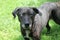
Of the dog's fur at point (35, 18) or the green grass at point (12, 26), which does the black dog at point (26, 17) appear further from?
the green grass at point (12, 26)

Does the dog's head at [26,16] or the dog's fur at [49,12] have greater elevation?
the dog's head at [26,16]

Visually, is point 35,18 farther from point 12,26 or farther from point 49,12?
point 12,26

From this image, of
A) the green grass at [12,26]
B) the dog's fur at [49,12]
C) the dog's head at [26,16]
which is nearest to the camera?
the dog's head at [26,16]

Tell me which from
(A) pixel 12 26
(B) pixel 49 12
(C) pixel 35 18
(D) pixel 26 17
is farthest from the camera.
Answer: (A) pixel 12 26

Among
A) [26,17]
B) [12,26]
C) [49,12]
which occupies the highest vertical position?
[26,17]

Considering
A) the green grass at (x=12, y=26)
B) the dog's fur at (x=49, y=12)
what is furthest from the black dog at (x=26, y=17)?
the green grass at (x=12, y=26)

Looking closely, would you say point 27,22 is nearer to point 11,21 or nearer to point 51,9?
point 51,9

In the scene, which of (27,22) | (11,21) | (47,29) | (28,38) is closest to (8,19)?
(11,21)

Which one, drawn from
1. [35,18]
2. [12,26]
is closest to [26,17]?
[35,18]

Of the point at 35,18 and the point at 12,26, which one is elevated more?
the point at 35,18

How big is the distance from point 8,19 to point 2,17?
0.24 meters

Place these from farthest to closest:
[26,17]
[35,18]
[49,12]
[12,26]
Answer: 1. [12,26]
2. [49,12]
3. [35,18]
4. [26,17]

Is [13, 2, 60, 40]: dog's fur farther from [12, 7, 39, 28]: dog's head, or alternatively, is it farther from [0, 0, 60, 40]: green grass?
[0, 0, 60, 40]: green grass

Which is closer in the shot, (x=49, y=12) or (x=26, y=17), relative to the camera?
(x=26, y=17)
